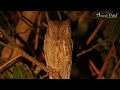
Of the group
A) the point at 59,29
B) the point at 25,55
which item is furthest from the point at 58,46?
the point at 25,55

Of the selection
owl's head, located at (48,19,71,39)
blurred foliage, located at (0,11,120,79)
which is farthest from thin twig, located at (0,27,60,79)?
owl's head, located at (48,19,71,39)

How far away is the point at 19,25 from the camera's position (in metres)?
3.58

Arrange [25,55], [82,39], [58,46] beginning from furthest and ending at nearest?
[82,39]
[58,46]
[25,55]

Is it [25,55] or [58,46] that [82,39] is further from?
[25,55]

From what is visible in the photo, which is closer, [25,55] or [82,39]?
[25,55]

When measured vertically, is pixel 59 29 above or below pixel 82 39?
above

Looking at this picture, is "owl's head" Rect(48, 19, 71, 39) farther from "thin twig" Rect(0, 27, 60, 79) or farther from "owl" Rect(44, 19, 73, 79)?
"thin twig" Rect(0, 27, 60, 79)

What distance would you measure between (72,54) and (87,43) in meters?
0.34

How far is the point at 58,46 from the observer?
126 inches

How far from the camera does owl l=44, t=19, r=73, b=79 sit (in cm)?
319

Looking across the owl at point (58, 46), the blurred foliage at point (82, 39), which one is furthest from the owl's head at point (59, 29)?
the blurred foliage at point (82, 39)

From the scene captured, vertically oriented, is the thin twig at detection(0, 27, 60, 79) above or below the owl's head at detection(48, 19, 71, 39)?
below

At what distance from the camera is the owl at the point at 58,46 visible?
3.19 meters

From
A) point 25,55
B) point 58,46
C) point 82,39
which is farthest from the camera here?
point 82,39
